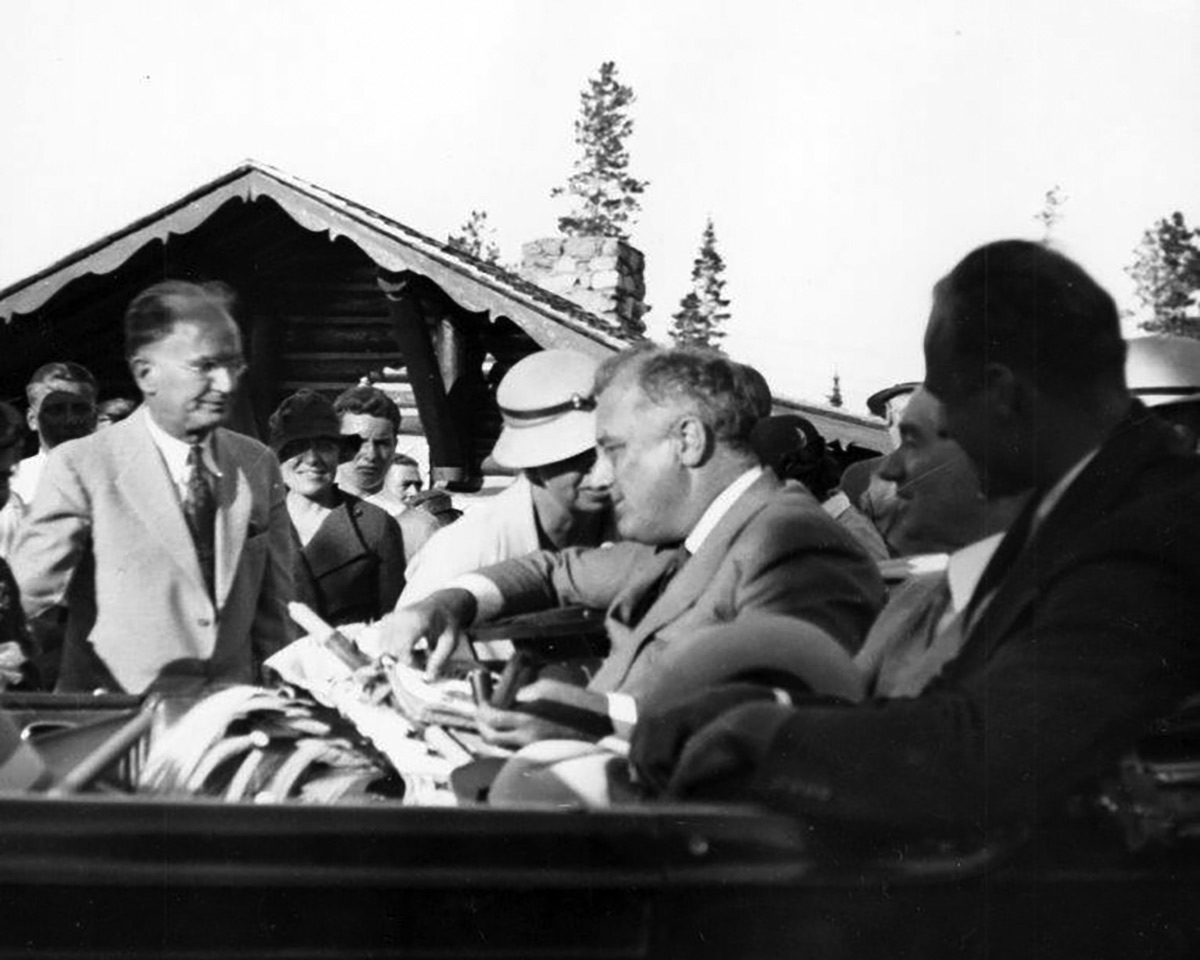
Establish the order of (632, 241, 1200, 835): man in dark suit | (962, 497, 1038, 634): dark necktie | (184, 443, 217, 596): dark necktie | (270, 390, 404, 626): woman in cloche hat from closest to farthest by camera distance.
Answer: (632, 241, 1200, 835): man in dark suit → (962, 497, 1038, 634): dark necktie → (184, 443, 217, 596): dark necktie → (270, 390, 404, 626): woman in cloche hat

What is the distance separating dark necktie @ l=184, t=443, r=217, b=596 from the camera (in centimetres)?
278

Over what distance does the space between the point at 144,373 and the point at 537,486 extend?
28.6 inches

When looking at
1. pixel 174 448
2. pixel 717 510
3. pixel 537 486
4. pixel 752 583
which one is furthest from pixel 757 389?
pixel 174 448

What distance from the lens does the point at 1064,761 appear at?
1.93 m

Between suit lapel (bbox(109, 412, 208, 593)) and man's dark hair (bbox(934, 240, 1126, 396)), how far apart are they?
136cm

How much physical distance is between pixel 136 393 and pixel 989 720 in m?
1.59

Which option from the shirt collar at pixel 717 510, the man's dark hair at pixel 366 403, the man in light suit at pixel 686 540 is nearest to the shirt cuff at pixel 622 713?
the man in light suit at pixel 686 540

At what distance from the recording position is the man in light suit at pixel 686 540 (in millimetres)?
2430

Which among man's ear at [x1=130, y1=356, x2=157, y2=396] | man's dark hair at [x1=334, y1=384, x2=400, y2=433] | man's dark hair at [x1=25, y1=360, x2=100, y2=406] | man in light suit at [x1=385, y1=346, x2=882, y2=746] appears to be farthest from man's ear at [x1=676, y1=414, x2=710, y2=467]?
man's dark hair at [x1=25, y1=360, x2=100, y2=406]

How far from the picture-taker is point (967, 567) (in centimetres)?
224

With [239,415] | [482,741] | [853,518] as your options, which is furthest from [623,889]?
[239,415]

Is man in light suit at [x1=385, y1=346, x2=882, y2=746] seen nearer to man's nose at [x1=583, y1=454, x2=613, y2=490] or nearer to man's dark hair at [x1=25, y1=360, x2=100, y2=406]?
man's nose at [x1=583, y1=454, x2=613, y2=490]

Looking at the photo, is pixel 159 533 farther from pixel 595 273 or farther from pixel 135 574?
pixel 595 273

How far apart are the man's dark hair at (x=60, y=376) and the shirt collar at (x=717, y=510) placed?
1.10 metres
